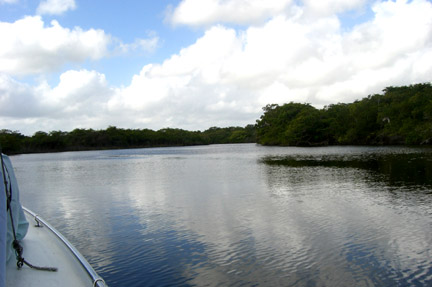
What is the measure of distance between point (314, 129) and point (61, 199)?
236 feet

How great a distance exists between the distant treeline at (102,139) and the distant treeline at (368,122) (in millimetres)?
55115

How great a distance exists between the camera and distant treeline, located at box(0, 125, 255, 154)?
10546 cm

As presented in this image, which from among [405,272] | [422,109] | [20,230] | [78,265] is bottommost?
[405,272]

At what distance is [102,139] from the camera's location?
125438mm

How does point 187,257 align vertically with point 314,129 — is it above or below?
below

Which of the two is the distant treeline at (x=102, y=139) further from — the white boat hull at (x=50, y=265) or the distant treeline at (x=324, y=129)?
the white boat hull at (x=50, y=265)

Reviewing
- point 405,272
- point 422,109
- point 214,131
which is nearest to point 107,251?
point 405,272

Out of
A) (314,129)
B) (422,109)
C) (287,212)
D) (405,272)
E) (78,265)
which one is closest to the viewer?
(78,265)

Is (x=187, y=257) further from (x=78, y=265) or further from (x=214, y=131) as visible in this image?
(x=214, y=131)

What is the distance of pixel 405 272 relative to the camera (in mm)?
6824

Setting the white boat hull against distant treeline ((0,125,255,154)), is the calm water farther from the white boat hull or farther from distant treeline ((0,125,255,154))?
distant treeline ((0,125,255,154))

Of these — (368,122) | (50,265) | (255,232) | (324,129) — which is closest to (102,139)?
(324,129)

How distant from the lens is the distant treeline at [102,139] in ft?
346

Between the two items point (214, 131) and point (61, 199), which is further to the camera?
point (214, 131)
